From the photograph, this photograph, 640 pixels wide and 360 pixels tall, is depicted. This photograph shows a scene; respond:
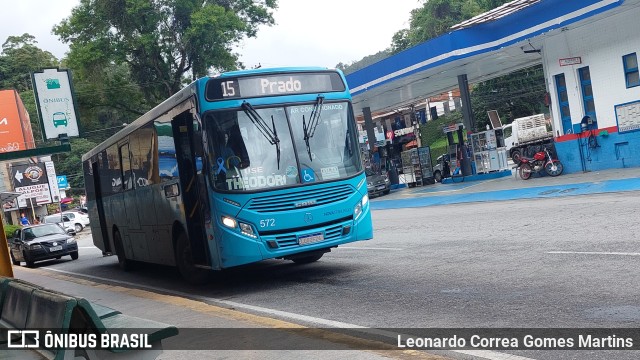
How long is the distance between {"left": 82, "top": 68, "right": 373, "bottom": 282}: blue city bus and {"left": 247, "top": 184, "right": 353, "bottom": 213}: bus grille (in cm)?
2

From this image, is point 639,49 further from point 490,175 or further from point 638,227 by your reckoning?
point 638,227

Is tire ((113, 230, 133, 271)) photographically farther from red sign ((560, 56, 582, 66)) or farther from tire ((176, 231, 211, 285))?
red sign ((560, 56, 582, 66))

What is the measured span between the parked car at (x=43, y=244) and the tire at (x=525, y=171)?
55.4ft

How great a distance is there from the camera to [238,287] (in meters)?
12.8

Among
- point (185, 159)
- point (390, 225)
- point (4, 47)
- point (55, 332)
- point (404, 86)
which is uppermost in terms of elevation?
point (4, 47)

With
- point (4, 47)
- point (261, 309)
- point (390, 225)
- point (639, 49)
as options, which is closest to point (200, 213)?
point (261, 309)

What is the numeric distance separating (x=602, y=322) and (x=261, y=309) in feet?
15.8

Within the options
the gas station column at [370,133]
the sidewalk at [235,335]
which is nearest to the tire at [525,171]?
the gas station column at [370,133]

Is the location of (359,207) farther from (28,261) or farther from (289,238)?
(28,261)

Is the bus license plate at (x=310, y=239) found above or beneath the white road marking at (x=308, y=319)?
above

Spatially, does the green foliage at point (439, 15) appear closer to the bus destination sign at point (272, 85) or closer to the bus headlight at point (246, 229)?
the bus destination sign at point (272, 85)

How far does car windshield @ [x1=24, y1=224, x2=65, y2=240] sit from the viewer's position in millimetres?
28078

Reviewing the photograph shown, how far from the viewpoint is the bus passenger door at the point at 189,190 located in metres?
12.3

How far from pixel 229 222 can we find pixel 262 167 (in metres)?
0.99
